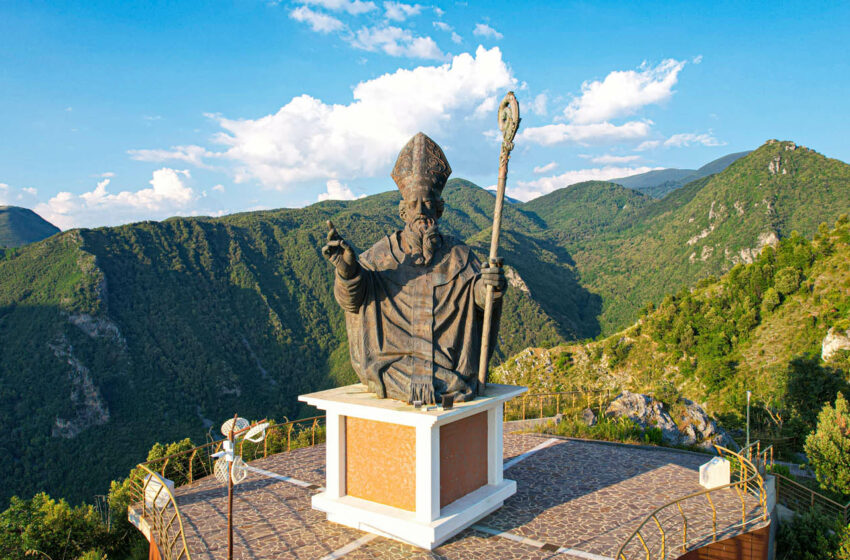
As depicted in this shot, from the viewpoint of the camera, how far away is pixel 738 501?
8039 mm

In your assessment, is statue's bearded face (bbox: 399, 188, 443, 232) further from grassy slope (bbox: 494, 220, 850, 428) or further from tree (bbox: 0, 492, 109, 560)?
grassy slope (bbox: 494, 220, 850, 428)

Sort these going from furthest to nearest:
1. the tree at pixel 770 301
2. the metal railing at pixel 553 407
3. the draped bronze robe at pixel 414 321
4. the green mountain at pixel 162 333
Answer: the green mountain at pixel 162 333 < the tree at pixel 770 301 < the metal railing at pixel 553 407 < the draped bronze robe at pixel 414 321

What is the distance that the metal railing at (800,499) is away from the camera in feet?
32.3

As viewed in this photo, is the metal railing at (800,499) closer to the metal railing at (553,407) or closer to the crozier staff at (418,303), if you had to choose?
the metal railing at (553,407)

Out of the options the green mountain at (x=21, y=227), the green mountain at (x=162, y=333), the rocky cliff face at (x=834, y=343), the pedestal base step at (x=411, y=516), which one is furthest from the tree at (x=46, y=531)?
the green mountain at (x=21, y=227)

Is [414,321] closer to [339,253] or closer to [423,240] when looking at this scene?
[423,240]

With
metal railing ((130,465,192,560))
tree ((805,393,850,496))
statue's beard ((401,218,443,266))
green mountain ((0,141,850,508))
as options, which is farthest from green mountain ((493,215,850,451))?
metal railing ((130,465,192,560))

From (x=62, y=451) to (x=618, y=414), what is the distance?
1555 inches

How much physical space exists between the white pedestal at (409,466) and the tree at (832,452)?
325 inches

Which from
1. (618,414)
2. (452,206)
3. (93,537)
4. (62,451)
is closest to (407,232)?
(93,537)

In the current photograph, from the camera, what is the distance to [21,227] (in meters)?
92.2

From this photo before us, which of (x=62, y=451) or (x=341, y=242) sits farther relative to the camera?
(x=62, y=451)

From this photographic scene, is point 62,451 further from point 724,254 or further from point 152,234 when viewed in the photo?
point 724,254

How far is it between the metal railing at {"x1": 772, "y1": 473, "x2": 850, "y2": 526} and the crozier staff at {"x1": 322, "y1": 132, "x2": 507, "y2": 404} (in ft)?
24.6
